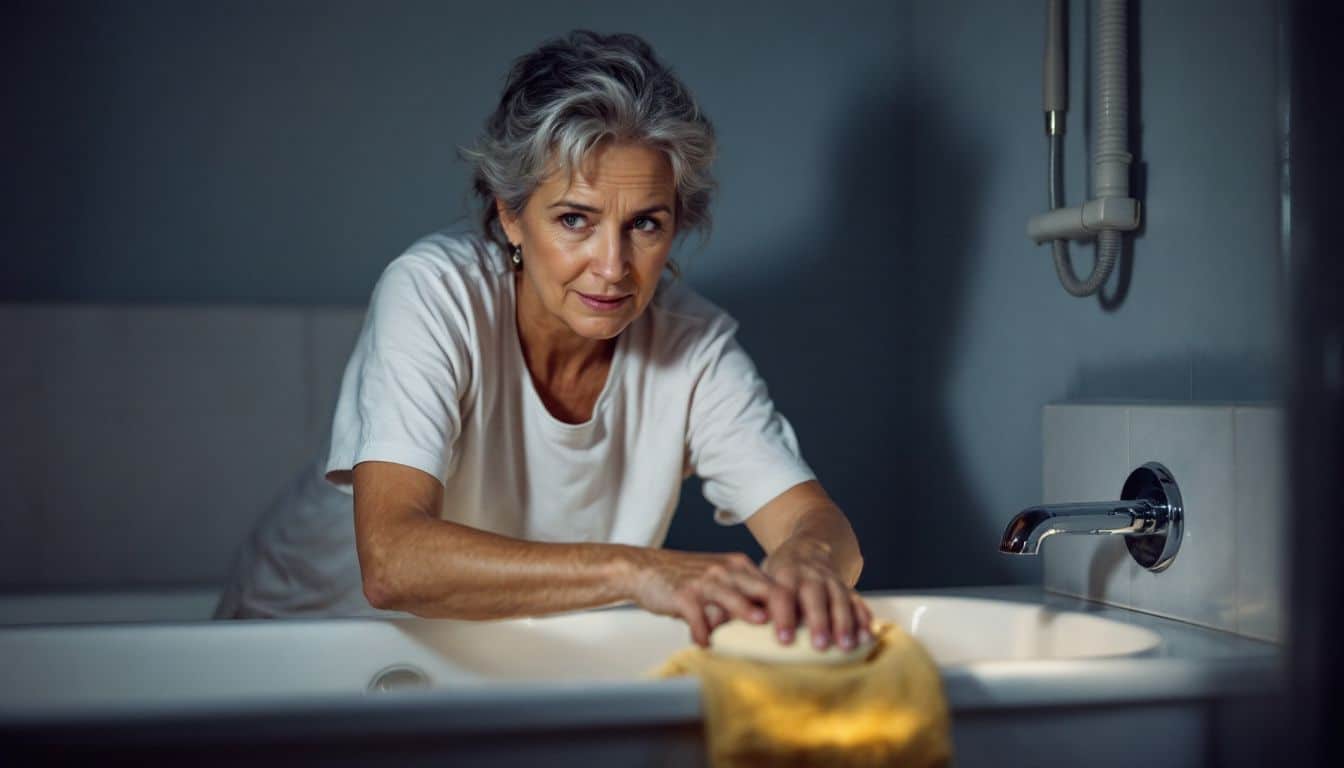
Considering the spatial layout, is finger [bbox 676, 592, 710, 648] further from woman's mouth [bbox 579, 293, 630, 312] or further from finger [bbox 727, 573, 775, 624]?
woman's mouth [bbox 579, 293, 630, 312]

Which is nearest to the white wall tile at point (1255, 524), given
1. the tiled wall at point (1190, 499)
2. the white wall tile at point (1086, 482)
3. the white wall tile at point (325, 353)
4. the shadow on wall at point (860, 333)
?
the tiled wall at point (1190, 499)

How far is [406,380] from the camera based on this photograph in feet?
4.25

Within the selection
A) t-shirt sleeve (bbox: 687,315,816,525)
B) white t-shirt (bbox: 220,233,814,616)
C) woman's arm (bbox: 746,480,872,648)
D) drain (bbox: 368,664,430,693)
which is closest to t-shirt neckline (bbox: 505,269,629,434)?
white t-shirt (bbox: 220,233,814,616)

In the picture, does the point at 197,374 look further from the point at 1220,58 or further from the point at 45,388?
the point at 1220,58

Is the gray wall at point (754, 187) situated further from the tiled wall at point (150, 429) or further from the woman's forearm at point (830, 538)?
the woman's forearm at point (830, 538)

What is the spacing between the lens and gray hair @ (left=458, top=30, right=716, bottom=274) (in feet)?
4.40

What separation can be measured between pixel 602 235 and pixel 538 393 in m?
0.24

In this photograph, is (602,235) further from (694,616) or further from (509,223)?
(694,616)

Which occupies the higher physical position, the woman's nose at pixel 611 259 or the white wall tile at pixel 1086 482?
the woman's nose at pixel 611 259

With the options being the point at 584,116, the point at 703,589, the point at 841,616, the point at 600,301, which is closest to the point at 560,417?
the point at 600,301

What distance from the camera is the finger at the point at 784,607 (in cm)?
99

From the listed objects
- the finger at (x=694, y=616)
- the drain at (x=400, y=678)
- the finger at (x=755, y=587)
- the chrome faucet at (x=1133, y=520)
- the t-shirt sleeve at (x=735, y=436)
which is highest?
the t-shirt sleeve at (x=735, y=436)

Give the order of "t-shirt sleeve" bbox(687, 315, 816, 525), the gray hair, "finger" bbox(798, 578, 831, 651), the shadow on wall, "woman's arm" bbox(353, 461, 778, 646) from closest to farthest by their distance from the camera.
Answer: "finger" bbox(798, 578, 831, 651) < "woman's arm" bbox(353, 461, 778, 646) < the gray hair < "t-shirt sleeve" bbox(687, 315, 816, 525) < the shadow on wall

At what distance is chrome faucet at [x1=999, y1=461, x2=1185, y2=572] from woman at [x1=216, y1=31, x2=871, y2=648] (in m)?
0.20
